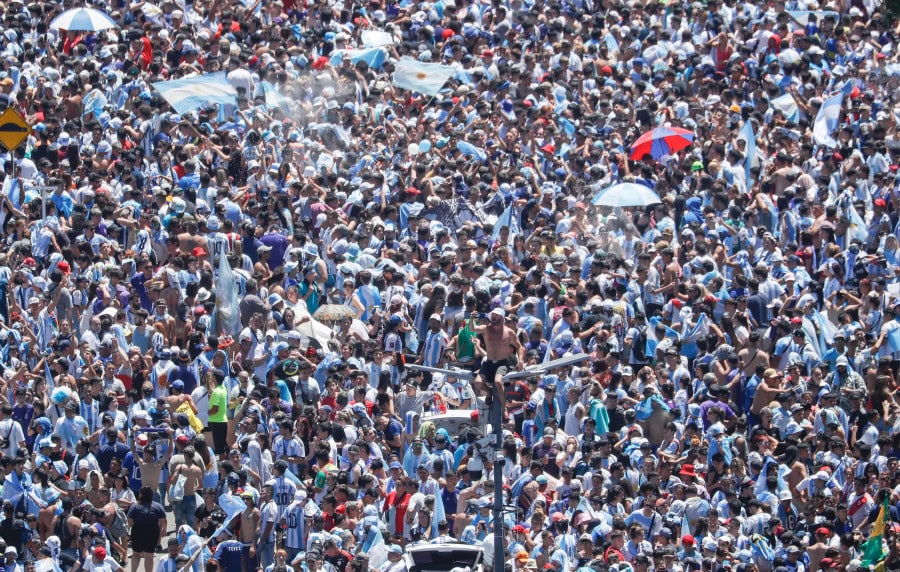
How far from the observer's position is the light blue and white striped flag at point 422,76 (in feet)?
110

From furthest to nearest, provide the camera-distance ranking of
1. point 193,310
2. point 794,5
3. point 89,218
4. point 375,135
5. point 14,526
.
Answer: point 794,5 < point 375,135 < point 89,218 < point 193,310 < point 14,526

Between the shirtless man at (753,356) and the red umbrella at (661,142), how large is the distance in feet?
19.7

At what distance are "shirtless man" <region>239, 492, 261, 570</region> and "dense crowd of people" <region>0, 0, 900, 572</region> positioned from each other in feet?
0.15

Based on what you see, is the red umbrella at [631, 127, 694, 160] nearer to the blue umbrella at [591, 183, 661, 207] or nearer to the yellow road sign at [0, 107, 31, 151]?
the blue umbrella at [591, 183, 661, 207]

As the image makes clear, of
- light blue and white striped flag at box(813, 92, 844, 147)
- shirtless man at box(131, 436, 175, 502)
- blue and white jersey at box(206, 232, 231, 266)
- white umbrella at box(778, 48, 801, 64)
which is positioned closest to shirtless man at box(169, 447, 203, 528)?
shirtless man at box(131, 436, 175, 502)

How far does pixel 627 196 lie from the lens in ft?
97.0

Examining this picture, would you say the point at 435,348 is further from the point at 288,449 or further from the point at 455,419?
the point at 288,449

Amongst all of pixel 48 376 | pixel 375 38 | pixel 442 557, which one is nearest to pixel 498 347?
pixel 442 557

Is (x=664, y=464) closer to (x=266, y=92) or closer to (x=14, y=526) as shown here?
(x=14, y=526)

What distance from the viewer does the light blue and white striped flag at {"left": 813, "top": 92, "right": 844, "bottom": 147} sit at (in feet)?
108

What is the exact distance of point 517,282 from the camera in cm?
2803

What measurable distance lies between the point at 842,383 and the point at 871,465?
2.26 meters

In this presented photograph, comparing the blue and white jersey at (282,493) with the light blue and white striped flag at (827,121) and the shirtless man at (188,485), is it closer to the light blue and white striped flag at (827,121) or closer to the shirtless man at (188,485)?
the shirtless man at (188,485)

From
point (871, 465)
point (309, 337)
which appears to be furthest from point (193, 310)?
point (871, 465)
